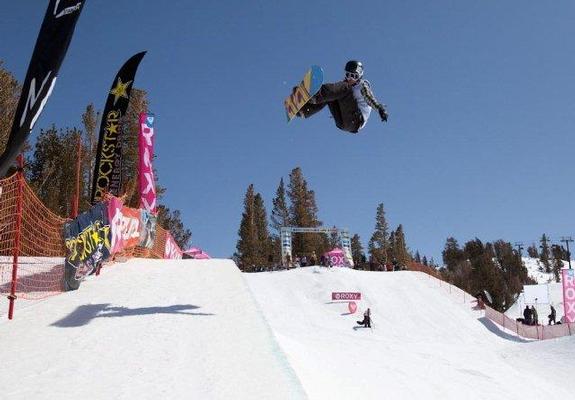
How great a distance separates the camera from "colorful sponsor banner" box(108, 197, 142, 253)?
1128 cm

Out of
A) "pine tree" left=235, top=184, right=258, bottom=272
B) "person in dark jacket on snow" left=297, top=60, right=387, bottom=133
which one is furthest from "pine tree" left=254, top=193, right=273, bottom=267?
"person in dark jacket on snow" left=297, top=60, right=387, bottom=133

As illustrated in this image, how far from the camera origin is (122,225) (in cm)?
1240

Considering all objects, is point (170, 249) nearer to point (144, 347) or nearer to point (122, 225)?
point (122, 225)

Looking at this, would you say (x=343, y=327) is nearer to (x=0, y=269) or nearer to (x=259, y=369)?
(x=0, y=269)

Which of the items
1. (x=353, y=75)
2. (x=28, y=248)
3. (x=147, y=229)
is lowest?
(x=28, y=248)

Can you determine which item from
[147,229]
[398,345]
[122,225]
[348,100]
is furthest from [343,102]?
[147,229]

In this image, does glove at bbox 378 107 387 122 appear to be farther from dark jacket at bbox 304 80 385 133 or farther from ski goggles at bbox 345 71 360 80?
ski goggles at bbox 345 71 360 80

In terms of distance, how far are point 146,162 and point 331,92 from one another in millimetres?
9822

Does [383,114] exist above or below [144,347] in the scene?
above

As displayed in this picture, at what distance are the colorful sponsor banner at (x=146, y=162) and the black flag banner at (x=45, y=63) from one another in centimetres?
1111

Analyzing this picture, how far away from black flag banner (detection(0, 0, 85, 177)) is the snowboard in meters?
3.73

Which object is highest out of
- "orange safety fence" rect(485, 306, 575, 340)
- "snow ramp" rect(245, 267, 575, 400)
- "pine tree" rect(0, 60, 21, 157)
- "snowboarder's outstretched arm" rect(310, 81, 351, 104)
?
"pine tree" rect(0, 60, 21, 157)

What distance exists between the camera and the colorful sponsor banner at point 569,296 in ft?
79.9

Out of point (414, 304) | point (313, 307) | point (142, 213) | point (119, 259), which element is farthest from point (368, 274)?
point (119, 259)
